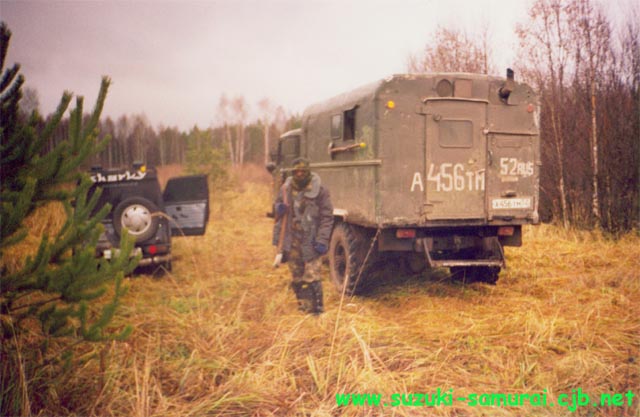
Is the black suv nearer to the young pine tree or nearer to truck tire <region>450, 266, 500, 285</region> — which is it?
the young pine tree

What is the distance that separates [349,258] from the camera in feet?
20.9

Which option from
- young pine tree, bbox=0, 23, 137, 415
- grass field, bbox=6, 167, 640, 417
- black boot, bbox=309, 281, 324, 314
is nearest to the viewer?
young pine tree, bbox=0, 23, 137, 415

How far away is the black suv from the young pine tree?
138 inches

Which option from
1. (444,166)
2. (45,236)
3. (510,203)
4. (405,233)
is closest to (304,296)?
(405,233)

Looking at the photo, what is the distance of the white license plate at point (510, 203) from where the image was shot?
5.94 meters

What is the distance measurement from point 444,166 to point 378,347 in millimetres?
2568

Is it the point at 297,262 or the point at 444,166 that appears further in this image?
the point at 444,166

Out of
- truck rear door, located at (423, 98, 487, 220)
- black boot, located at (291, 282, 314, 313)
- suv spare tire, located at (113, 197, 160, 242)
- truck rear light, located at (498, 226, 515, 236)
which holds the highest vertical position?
truck rear door, located at (423, 98, 487, 220)

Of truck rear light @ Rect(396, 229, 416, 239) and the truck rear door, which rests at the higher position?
the truck rear door

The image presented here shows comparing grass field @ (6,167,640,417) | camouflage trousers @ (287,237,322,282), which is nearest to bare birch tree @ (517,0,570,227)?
grass field @ (6,167,640,417)

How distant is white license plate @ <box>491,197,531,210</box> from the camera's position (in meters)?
5.94

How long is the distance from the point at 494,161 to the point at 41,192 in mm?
4887

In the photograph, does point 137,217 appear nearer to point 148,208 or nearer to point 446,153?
point 148,208

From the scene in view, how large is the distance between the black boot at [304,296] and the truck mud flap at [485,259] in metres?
1.50
